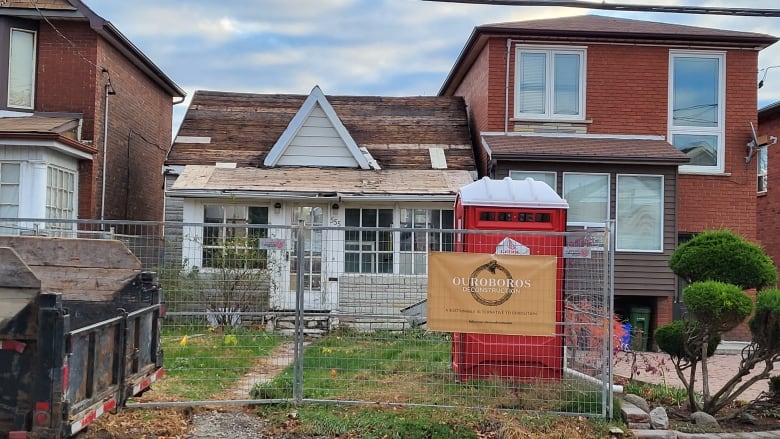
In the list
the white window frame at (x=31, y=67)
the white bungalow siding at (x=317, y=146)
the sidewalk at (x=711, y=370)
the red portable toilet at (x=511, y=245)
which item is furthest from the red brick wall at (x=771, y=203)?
the white window frame at (x=31, y=67)

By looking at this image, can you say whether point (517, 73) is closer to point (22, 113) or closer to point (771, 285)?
→ point (771, 285)

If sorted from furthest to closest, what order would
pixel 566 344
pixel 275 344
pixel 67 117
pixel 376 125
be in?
pixel 376 125, pixel 67 117, pixel 275 344, pixel 566 344

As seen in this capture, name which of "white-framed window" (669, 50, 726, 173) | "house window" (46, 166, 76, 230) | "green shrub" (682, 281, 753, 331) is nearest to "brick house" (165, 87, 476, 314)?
"house window" (46, 166, 76, 230)

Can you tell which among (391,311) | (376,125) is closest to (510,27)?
(376,125)

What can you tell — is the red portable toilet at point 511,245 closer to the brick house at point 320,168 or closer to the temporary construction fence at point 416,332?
the temporary construction fence at point 416,332

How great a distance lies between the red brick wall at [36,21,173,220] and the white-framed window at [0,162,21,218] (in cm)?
161

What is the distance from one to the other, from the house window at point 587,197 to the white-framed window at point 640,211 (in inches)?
11.8

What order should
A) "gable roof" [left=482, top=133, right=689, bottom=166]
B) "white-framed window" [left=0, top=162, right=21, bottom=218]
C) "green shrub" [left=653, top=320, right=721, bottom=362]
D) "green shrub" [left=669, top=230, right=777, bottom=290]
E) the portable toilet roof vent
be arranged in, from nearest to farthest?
"green shrub" [left=669, top=230, right=777, bottom=290]
"green shrub" [left=653, top=320, right=721, bottom=362]
the portable toilet roof vent
"white-framed window" [left=0, top=162, right=21, bottom=218]
"gable roof" [left=482, top=133, right=689, bottom=166]

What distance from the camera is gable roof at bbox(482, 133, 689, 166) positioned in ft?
46.6

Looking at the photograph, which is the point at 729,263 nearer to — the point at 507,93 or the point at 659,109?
the point at 507,93

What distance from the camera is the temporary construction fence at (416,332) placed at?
7.46m

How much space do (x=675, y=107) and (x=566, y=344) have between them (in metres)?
9.66

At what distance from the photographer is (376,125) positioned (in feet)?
56.2

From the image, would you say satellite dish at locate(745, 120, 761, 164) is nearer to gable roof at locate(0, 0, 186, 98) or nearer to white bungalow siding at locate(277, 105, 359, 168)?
white bungalow siding at locate(277, 105, 359, 168)
